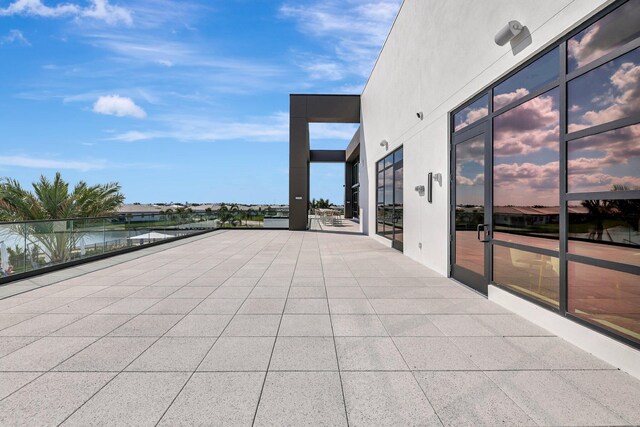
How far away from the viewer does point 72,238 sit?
7.32 m

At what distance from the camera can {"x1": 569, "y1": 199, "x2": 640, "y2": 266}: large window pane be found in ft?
8.49

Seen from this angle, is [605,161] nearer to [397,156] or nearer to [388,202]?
[397,156]

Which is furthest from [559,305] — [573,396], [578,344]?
[573,396]

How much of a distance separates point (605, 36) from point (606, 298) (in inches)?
92.0

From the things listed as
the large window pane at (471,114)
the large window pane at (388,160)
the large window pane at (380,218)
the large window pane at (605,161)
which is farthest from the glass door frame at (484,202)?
the large window pane at (380,218)

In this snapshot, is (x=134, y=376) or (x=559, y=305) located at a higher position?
(x=559, y=305)

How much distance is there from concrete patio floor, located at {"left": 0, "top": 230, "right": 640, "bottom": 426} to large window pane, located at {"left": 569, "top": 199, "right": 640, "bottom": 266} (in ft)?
3.10

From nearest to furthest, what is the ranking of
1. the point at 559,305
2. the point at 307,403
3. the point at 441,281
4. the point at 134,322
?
1. the point at 307,403
2. the point at 559,305
3. the point at 134,322
4. the point at 441,281

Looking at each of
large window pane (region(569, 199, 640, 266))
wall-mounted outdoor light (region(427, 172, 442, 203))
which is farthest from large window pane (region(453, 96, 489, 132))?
large window pane (region(569, 199, 640, 266))

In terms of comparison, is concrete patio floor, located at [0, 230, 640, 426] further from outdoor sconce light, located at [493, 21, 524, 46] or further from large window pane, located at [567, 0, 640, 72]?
outdoor sconce light, located at [493, 21, 524, 46]

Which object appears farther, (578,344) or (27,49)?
(27,49)

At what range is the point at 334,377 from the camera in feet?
8.05

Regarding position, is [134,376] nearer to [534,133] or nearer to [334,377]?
[334,377]

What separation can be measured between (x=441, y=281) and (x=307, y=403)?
4340 mm
